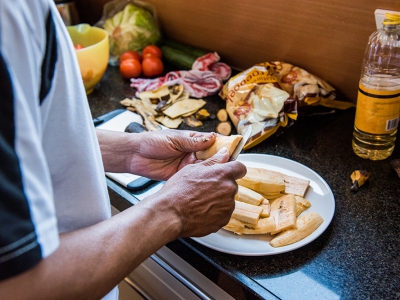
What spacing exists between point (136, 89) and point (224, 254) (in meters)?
0.81

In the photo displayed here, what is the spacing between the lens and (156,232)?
22.2 inches

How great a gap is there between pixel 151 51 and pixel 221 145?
2.52 feet

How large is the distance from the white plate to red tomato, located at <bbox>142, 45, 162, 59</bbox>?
68 centimetres

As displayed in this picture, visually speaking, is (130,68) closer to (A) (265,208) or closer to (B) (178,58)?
(B) (178,58)

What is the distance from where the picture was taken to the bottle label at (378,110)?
33.8 inches

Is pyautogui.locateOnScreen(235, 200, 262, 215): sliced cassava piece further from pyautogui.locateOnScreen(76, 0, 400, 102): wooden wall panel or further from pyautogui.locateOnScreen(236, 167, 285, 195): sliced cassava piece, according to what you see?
pyautogui.locateOnScreen(76, 0, 400, 102): wooden wall panel

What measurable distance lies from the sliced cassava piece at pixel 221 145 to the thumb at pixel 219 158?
3cm

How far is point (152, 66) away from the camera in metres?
1.42

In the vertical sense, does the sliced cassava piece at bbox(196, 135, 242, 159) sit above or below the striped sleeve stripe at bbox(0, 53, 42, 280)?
below

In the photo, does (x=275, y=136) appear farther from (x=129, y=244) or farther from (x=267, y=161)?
(x=129, y=244)

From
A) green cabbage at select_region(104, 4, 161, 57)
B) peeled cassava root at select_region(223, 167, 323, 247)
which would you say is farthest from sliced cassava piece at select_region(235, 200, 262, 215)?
green cabbage at select_region(104, 4, 161, 57)

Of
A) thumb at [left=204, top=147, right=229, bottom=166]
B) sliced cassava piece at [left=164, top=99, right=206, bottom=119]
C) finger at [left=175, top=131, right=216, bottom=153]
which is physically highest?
thumb at [left=204, top=147, right=229, bottom=166]

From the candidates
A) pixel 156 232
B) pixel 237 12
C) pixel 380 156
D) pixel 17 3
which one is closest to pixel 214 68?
pixel 237 12

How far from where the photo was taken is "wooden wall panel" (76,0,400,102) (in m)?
1.03
